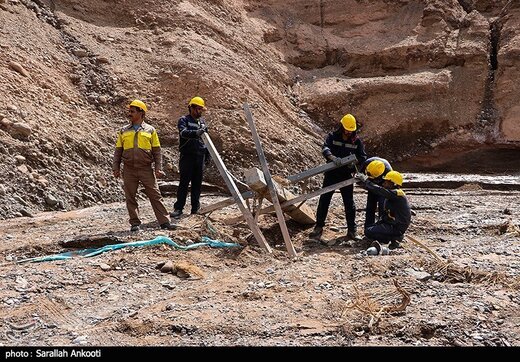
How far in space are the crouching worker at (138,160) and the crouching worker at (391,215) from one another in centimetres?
232

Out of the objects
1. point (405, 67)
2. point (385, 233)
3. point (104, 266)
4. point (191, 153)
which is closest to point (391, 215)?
point (385, 233)

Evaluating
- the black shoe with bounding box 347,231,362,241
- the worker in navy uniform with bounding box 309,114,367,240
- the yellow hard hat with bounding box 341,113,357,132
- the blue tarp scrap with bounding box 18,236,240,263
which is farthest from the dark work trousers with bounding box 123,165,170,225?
the yellow hard hat with bounding box 341,113,357,132

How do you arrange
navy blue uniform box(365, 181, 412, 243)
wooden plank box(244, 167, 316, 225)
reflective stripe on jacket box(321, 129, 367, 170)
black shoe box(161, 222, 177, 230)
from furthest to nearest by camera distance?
reflective stripe on jacket box(321, 129, 367, 170), black shoe box(161, 222, 177, 230), navy blue uniform box(365, 181, 412, 243), wooden plank box(244, 167, 316, 225)

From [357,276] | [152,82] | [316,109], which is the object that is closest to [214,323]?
[357,276]

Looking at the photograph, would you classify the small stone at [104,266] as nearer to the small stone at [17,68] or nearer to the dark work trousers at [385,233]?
the dark work trousers at [385,233]

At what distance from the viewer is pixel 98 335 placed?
159 inches

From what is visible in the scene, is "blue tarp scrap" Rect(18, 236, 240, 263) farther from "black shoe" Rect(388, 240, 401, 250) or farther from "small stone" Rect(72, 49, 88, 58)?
"small stone" Rect(72, 49, 88, 58)

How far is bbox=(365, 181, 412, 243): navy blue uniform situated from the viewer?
673cm

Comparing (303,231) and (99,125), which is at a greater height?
(99,125)

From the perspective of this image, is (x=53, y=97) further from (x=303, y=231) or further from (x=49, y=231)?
(x=303, y=231)

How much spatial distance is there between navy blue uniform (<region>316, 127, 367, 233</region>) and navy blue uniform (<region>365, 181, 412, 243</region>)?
1.64ft

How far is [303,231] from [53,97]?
18.0 feet
